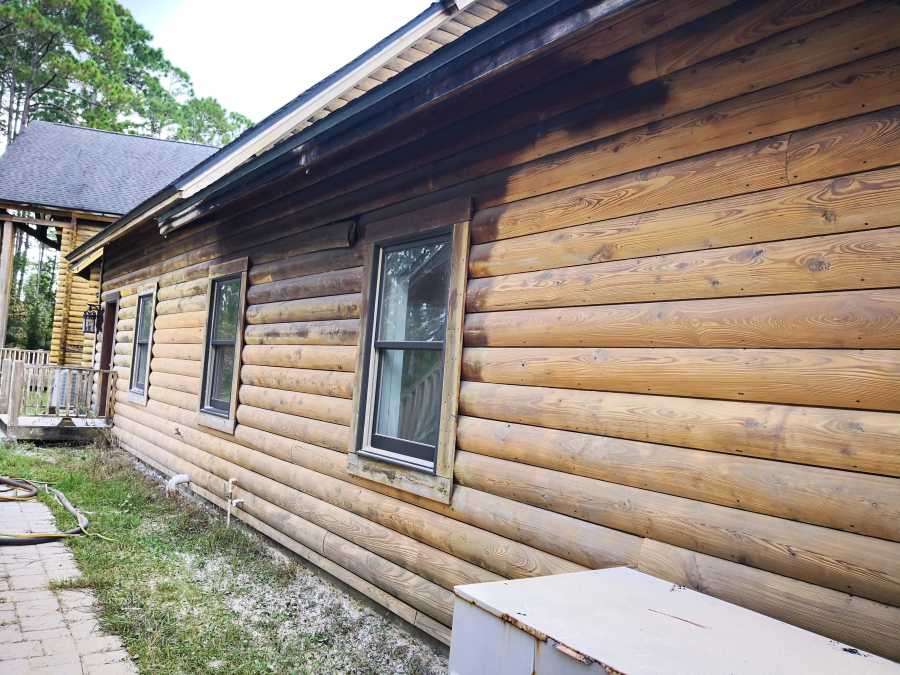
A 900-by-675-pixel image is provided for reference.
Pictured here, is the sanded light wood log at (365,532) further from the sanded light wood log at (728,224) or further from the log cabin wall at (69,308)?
the log cabin wall at (69,308)

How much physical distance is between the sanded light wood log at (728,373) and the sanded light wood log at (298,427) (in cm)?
179

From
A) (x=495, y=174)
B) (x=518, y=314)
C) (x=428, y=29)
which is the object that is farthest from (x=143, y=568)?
(x=428, y=29)

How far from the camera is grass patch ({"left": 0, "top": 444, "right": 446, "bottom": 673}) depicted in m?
3.45

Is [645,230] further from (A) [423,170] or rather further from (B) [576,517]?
(A) [423,170]

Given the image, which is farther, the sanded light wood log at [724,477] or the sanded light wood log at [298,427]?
the sanded light wood log at [298,427]

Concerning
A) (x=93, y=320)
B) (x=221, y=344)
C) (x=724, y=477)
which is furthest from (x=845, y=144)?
(x=93, y=320)

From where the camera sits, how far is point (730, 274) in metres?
2.35

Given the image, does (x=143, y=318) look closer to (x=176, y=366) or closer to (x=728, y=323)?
(x=176, y=366)

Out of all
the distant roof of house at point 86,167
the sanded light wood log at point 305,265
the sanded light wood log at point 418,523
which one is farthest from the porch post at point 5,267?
the sanded light wood log at point 418,523

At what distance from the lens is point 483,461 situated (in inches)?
131

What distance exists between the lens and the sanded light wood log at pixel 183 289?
7441mm

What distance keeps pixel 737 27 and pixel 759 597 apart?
2047 mm

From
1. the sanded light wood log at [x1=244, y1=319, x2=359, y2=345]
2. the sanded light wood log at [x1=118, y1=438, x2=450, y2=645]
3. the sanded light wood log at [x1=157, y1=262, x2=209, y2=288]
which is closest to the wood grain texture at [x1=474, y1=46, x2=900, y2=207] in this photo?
the sanded light wood log at [x1=244, y1=319, x2=359, y2=345]

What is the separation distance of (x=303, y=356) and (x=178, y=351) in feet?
11.5
